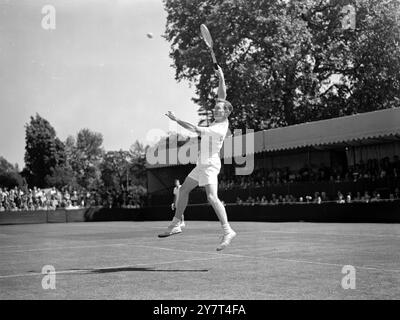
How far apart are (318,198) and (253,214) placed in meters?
5.08

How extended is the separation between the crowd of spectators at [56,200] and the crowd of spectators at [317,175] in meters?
11.2

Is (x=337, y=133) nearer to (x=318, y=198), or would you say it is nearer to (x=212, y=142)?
(x=318, y=198)

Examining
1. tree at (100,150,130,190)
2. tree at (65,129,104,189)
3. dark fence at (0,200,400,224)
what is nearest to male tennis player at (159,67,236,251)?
dark fence at (0,200,400,224)

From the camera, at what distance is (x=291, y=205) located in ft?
94.5

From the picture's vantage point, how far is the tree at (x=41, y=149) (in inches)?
3676

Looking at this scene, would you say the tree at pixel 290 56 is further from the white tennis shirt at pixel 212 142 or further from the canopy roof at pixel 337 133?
the white tennis shirt at pixel 212 142

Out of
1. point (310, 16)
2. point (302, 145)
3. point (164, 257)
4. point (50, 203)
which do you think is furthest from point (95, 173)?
point (164, 257)

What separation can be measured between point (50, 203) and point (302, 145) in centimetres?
2286

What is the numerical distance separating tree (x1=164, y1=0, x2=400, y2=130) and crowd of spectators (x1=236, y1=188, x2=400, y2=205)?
9.65m

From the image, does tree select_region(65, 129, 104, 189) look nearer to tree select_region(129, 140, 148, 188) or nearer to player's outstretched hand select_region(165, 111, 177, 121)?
tree select_region(129, 140, 148, 188)

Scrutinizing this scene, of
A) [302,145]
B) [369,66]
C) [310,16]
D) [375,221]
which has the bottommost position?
[375,221]

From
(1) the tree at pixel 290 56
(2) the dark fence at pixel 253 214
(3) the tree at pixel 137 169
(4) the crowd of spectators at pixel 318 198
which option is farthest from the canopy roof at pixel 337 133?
(3) the tree at pixel 137 169

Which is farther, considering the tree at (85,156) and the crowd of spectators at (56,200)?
the tree at (85,156)
